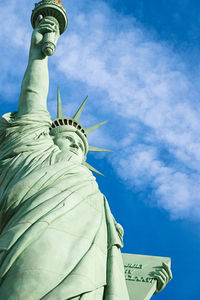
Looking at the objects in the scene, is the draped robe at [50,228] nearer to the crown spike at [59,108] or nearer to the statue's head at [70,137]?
the statue's head at [70,137]

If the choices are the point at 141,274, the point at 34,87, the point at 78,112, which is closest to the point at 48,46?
the point at 34,87

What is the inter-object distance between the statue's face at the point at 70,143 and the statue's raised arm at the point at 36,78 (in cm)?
Result: 125

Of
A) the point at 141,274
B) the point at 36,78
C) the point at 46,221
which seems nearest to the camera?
the point at 46,221

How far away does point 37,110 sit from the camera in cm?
895

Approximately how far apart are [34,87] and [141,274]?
14.6 feet

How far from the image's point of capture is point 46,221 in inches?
236

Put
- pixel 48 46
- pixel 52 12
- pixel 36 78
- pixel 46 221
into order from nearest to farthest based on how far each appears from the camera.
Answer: pixel 46 221, pixel 36 78, pixel 48 46, pixel 52 12

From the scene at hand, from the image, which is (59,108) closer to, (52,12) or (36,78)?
(52,12)

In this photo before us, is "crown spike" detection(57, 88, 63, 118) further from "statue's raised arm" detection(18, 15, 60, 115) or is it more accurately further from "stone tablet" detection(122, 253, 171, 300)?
"stone tablet" detection(122, 253, 171, 300)

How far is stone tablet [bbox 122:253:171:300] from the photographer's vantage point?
842 centimetres

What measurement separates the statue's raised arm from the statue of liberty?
25 millimetres

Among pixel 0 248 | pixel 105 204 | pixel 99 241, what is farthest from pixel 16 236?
pixel 105 204

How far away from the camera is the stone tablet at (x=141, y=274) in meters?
8.42

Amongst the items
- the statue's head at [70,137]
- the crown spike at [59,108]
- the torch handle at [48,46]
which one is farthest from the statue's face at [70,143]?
the crown spike at [59,108]
